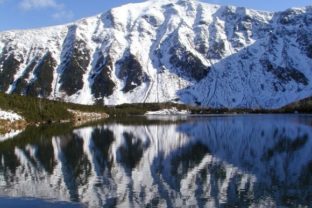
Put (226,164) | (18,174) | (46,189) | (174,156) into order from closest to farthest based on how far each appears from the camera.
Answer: (46,189) < (18,174) < (226,164) < (174,156)

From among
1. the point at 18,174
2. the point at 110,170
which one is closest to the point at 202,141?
the point at 110,170

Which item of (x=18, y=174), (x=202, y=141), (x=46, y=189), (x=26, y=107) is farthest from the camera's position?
(x=26, y=107)

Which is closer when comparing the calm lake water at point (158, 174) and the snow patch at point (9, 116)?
the calm lake water at point (158, 174)

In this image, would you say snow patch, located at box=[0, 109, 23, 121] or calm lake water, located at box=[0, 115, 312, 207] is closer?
calm lake water, located at box=[0, 115, 312, 207]

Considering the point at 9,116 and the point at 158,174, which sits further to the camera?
the point at 9,116

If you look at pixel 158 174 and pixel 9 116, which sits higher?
pixel 9 116

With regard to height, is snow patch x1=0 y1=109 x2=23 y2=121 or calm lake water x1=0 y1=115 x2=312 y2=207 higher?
snow patch x1=0 y1=109 x2=23 y2=121

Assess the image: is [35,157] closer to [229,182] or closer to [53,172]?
[53,172]

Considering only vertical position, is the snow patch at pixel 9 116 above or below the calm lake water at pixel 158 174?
above
